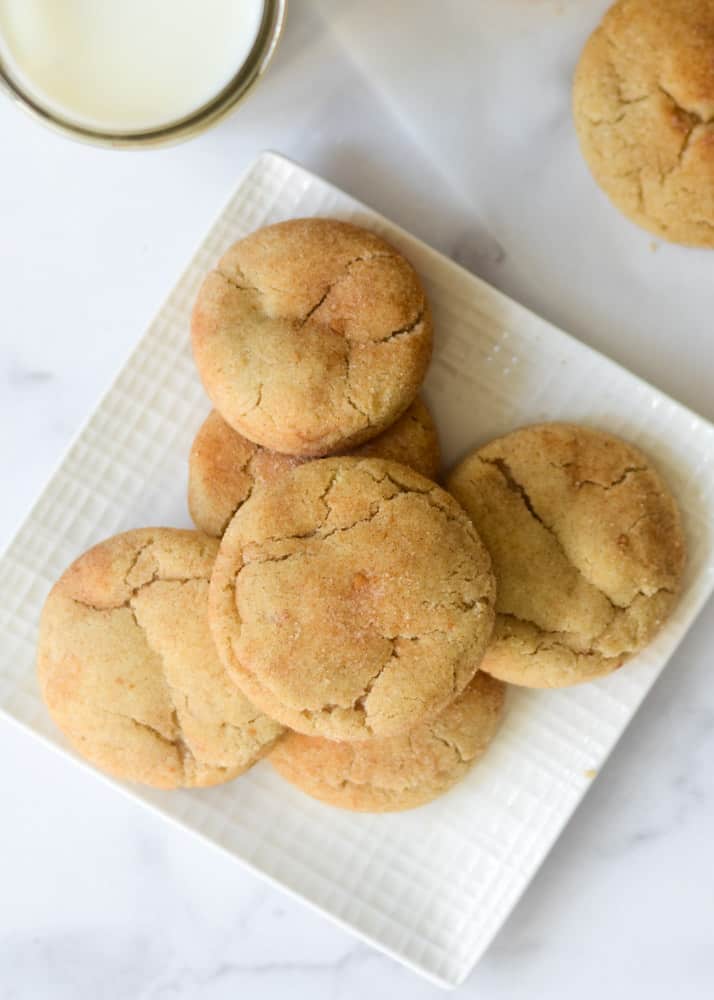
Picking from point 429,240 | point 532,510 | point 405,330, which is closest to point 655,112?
point 429,240

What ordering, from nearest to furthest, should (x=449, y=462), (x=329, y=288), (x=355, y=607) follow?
(x=355, y=607)
(x=329, y=288)
(x=449, y=462)

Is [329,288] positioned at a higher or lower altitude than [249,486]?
higher

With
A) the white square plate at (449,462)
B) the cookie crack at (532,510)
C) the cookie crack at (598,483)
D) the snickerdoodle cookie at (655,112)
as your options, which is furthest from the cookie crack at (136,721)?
the snickerdoodle cookie at (655,112)

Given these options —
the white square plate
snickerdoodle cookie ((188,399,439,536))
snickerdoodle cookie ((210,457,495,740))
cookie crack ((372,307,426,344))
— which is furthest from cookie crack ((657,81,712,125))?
snickerdoodle cookie ((210,457,495,740))

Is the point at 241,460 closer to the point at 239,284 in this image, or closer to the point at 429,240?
the point at 239,284

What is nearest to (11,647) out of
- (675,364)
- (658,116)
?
(675,364)

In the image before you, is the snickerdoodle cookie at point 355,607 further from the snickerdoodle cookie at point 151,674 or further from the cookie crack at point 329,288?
the cookie crack at point 329,288

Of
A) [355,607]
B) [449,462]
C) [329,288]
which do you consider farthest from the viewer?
[449,462]
